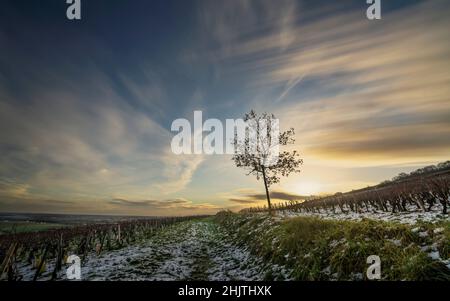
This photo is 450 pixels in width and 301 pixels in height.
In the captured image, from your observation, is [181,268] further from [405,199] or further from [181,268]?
[405,199]

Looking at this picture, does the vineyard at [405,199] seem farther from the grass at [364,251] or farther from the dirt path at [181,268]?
the dirt path at [181,268]

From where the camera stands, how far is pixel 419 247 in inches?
264

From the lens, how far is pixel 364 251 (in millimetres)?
7488

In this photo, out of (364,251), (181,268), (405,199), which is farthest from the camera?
(405,199)

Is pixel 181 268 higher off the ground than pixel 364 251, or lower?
lower

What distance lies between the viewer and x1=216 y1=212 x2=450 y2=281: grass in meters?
6.15

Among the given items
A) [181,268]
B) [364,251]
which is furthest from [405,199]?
[181,268]

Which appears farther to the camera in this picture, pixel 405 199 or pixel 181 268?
pixel 405 199

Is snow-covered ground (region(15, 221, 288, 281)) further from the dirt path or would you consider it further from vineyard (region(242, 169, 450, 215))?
vineyard (region(242, 169, 450, 215))
